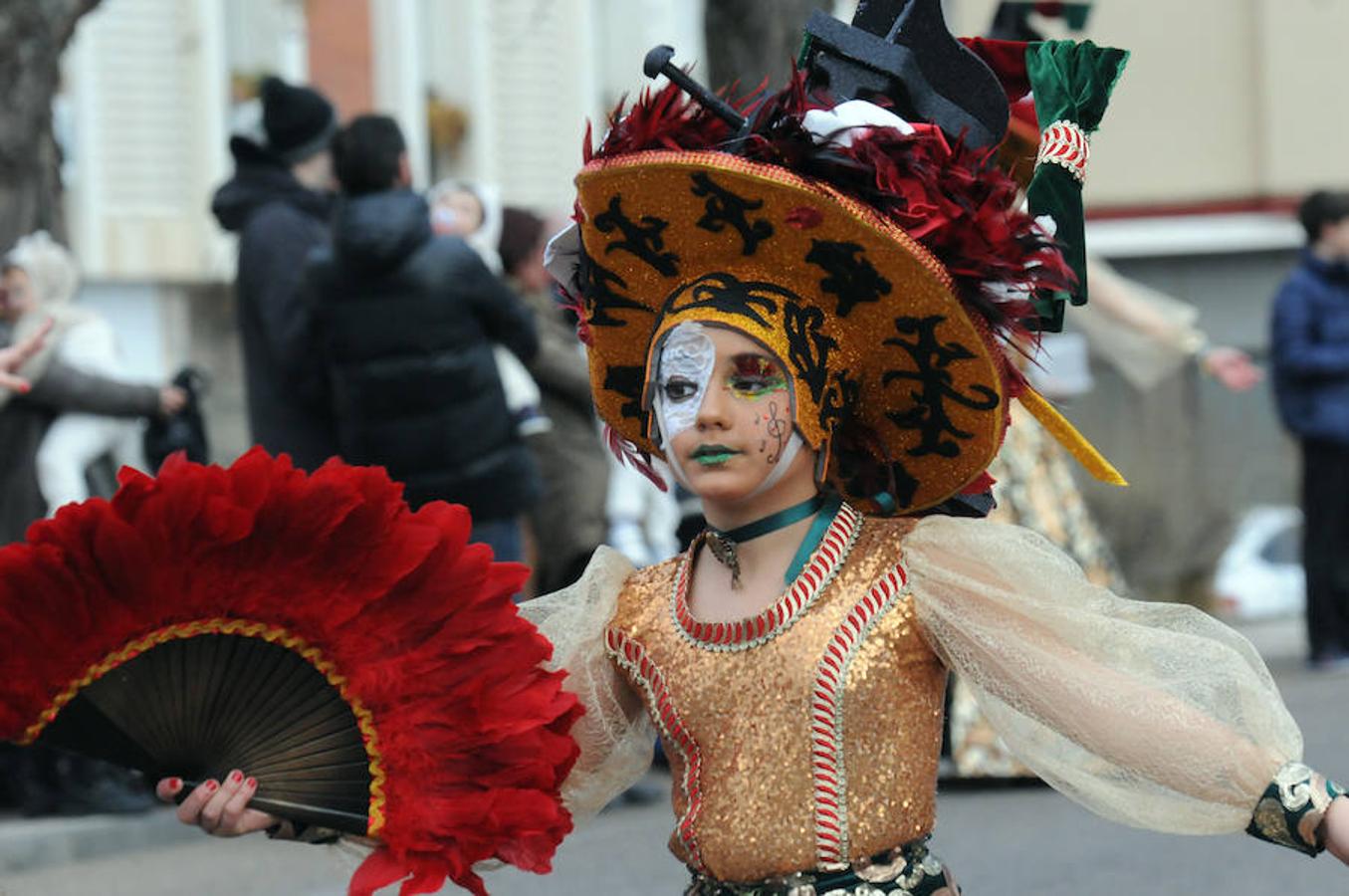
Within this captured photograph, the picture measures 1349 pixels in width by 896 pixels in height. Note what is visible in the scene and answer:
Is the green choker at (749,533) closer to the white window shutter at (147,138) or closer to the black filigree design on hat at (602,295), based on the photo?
the black filigree design on hat at (602,295)

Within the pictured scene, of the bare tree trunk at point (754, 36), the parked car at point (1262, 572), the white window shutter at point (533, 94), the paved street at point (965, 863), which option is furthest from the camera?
the white window shutter at point (533, 94)

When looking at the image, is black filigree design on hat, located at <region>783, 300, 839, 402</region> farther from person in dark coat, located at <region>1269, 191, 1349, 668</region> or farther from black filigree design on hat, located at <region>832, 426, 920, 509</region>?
person in dark coat, located at <region>1269, 191, 1349, 668</region>

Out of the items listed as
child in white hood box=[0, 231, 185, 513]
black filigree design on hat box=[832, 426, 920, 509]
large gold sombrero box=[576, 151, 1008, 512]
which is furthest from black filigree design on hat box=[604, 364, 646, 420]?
child in white hood box=[0, 231, 185, 513]

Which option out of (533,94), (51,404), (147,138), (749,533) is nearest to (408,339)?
(51,404)

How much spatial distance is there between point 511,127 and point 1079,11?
8.70 m

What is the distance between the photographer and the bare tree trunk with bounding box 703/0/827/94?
33.6 feet

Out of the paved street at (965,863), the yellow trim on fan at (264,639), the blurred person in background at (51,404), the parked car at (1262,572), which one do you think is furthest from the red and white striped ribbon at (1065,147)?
the parked car at (1262,572)

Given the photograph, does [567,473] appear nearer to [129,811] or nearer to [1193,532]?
[129,811]

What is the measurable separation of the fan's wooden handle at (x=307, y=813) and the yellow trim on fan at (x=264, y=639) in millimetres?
17

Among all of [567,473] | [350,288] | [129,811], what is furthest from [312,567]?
[567,473]

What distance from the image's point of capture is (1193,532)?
1469 centimetres

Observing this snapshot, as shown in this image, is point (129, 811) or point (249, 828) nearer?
point (249, 828)

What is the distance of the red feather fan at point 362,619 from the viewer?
10.1 feet

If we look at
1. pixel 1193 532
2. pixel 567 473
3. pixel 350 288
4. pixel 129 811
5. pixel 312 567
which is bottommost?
pixel 1193 532
